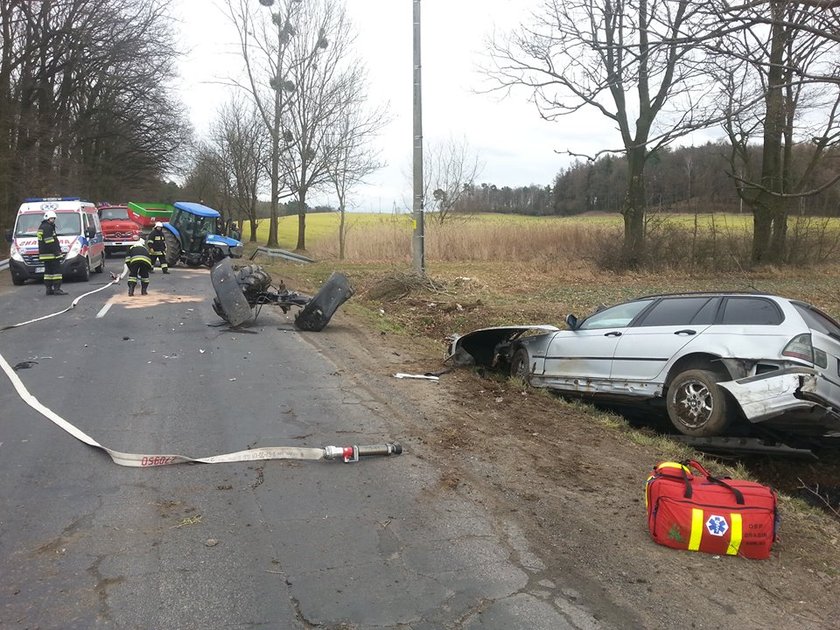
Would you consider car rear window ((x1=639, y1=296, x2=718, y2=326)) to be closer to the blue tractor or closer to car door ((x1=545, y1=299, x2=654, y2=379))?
car door ((x1=545, y1=299, x2=654, y2=379))

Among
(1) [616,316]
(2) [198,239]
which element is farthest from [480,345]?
(2) [198,239]

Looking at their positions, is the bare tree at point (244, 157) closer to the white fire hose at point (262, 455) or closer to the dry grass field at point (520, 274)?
the dry grass field at point (520, 274)

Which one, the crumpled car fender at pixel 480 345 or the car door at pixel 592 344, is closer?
the car door at pixel 592 344

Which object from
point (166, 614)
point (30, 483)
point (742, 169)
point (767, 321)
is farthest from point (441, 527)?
point (742, 169)

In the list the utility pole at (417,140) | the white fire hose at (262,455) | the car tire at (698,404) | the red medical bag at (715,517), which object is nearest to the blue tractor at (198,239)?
the utility pole at (417,140)

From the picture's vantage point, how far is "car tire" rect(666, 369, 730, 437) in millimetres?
6488

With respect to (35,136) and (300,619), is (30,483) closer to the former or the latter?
(300,619)

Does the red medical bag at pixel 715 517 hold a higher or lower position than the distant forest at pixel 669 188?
lower

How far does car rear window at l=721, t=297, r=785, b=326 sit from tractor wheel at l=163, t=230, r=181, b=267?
2088 cm

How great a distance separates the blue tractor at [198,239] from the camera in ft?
80.3

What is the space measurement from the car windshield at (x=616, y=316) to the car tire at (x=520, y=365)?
0.99 metres

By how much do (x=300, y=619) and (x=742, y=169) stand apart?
118 feet

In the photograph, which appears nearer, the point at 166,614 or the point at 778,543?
the point at 166,614

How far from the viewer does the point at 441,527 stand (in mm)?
4383
